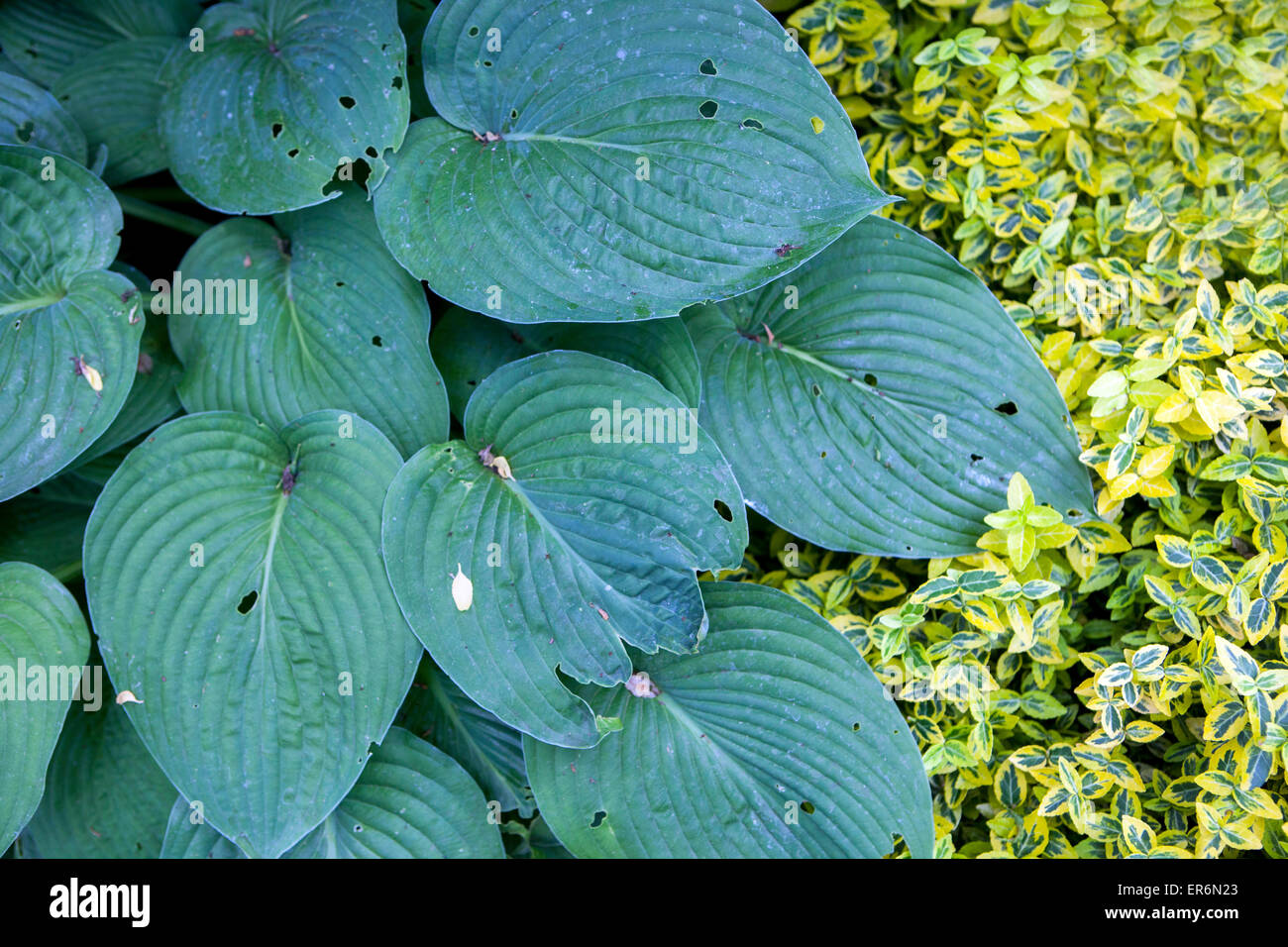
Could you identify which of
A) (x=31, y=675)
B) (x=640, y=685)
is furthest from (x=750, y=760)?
(x=31, y=675)

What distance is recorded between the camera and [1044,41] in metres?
1.29

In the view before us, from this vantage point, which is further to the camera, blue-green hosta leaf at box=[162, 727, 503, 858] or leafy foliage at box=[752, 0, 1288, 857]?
blue-green hosta leaf at box=[162, 727, 503, 858]

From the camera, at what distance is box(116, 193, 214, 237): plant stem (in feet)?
4.44

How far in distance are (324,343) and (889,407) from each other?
84 centimetres

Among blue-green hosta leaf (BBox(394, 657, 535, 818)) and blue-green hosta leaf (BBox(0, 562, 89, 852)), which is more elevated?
blue-green hosta leaf (BBox(0, 562, 89, 852))

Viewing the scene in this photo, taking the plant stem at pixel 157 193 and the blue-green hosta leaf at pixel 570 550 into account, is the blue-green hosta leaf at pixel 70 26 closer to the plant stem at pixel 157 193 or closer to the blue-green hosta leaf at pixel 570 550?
the plant stem at pixel 157 193

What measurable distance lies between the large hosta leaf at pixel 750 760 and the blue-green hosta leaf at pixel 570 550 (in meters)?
0.11

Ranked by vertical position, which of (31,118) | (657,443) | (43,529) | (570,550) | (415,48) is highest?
(415,48)

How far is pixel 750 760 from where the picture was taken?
46.4 inches

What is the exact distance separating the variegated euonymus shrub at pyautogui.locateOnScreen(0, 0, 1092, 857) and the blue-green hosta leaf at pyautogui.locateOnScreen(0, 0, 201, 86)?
0.22 metres

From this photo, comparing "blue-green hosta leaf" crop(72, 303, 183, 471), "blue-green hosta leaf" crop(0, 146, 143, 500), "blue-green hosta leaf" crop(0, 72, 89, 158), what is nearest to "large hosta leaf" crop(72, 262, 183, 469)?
"blue-green hosta leaf" crop(72, 303, 183, 471)

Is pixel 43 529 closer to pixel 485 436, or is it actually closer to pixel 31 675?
pixel 31 675

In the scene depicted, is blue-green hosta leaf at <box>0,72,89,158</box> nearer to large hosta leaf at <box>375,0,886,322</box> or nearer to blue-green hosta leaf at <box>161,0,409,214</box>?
blue-green hosta leaf at <box>161,0,409,214</box>
